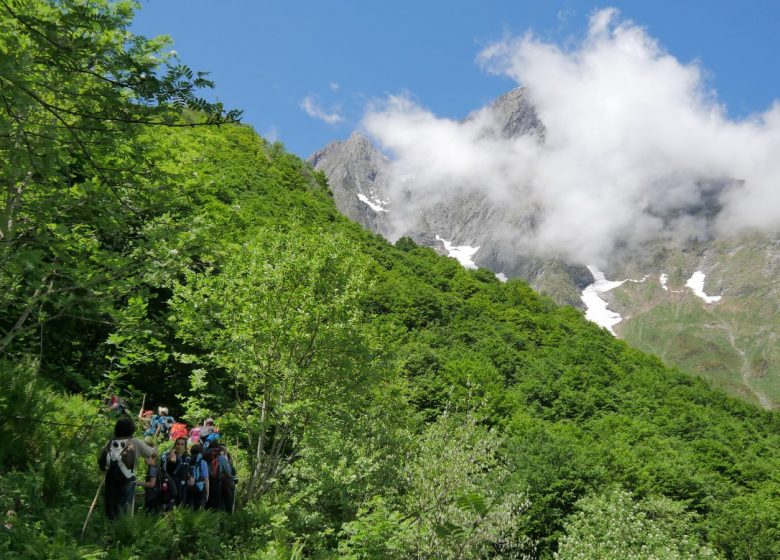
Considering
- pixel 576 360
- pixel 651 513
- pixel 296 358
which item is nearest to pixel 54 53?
pixel 296 358

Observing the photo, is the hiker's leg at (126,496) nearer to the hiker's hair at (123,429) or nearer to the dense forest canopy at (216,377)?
the dense forest canopy at (216,377)

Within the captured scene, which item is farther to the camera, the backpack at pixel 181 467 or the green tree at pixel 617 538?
the green tree at pixel 617 538

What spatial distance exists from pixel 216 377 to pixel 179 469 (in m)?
8.58

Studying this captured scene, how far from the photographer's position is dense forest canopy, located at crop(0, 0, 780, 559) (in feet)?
17.6

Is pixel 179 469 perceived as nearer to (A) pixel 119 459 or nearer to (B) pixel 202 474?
(B) pixel 202 474

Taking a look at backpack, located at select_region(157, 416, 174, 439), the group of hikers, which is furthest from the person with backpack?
backpack, located at select_region(157, 416, 174, 439)

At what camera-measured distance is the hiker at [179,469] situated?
957 centimetres

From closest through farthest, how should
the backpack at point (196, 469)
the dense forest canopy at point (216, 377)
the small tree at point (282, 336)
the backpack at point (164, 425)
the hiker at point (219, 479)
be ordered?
the dense forest canopy at point (216, 377) < the backpack at point (196, 469) < the hiker at point (219, 479) < the small tree at point (282, 336) < the backpack at point (164, 425)

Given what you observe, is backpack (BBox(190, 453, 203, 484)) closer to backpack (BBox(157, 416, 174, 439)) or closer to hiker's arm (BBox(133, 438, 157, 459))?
hiker's arm (BBox(133, 438, 157, 459))

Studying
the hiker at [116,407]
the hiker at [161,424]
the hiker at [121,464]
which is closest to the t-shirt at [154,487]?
the hiker at [121,464]

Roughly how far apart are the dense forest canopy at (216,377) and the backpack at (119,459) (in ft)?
2.00

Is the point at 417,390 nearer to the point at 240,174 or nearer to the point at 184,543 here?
the point at 240,174

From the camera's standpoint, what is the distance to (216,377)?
713 inches

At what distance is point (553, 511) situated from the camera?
32.5 metres
